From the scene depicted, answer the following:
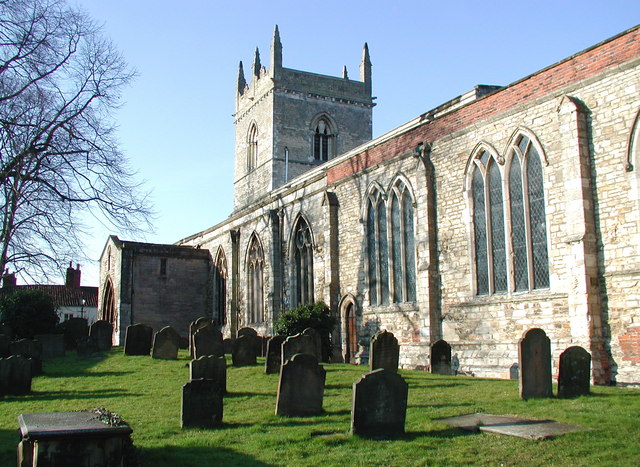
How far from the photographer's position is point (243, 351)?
16.8 meters

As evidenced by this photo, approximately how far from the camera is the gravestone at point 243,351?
1673 cm

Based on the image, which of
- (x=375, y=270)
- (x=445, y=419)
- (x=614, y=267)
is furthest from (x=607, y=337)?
(x=375, y=270)

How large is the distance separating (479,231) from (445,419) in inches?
322

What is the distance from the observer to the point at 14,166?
1669 centimetres

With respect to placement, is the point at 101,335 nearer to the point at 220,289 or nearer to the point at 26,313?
the point at 26,313

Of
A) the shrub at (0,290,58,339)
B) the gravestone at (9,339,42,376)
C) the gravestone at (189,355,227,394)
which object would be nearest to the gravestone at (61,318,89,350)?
the shrub at (0,290,58,339)

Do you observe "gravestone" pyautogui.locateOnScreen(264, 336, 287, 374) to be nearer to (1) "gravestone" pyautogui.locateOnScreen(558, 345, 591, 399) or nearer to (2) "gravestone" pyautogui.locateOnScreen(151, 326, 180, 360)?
(2) "gravestone" pyautogui.locateOnScreen(151, 326, 180, 360)

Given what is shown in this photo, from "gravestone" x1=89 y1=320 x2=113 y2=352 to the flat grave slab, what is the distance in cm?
1687

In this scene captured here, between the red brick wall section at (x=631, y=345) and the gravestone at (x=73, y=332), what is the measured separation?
64.2 ft

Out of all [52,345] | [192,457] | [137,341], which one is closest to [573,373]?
[192,457]

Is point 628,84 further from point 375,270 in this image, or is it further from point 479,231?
point 375,270

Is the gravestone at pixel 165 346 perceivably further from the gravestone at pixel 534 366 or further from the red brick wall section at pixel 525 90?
the gravestone at pixel 534 366

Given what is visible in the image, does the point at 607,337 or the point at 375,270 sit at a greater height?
the point at 375,270

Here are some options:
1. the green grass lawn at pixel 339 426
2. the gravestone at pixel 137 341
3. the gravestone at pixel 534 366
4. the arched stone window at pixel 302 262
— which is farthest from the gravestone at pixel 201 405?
the arched stone window at pixel 302 262
